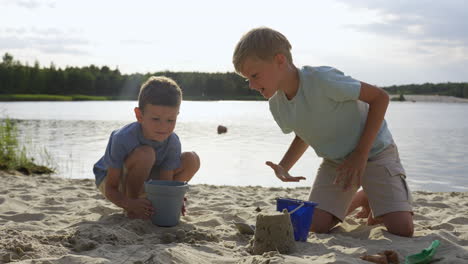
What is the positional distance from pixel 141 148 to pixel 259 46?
106cm

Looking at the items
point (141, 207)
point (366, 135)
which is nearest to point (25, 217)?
point (141, 207)

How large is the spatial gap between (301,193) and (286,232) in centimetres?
250

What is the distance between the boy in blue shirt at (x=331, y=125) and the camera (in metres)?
2.81

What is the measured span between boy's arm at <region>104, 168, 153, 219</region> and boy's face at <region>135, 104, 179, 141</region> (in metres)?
0.35

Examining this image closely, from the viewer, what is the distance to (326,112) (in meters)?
3.01

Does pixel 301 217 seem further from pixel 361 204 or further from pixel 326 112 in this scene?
pixel 361 204

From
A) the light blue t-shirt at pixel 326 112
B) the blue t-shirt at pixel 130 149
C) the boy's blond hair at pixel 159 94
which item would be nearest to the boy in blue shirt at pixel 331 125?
the light blue t-shirt at pixel 326 112

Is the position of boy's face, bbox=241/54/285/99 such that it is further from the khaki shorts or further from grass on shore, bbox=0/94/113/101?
grass on shore, bbox=0/94/113/101

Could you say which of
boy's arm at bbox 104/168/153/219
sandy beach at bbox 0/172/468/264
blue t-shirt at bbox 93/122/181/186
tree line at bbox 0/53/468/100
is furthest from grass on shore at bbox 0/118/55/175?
tree line at bbox 0/53/468/100

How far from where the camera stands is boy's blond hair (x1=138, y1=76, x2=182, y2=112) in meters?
3.05

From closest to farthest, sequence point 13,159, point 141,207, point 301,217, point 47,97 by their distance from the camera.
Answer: point 301,217 < point 141,207 < point 13,159 < point 47,97

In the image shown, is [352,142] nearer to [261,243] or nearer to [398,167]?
[398,167]

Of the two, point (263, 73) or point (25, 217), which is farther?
point (25, 217)

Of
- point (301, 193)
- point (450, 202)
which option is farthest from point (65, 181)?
point (450, 202)
